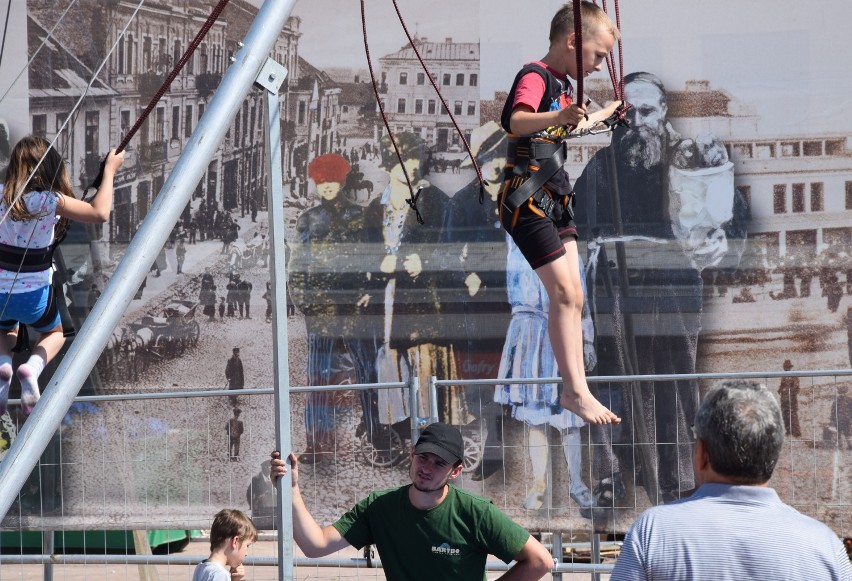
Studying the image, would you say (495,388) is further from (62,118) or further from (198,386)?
(62,118)

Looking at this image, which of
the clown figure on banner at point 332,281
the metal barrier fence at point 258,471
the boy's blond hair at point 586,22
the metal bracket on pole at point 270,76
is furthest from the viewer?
the clown figure on banner at point 332,281

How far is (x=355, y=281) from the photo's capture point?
23.9ft


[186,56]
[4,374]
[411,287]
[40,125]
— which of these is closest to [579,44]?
[186,56]

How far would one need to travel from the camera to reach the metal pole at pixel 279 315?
132 inches

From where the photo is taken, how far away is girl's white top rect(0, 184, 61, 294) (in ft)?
15.0

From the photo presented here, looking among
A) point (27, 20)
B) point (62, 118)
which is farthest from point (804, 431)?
point (27, 20)

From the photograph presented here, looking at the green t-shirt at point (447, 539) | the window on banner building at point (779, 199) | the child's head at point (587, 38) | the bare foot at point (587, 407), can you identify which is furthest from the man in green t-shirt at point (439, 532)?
the window on banner building at point (779, 199)

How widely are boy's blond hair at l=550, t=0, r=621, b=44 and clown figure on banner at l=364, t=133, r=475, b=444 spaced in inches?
123

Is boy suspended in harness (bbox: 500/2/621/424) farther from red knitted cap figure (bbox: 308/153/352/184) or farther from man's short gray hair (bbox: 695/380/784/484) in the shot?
red knitted cap figure (bbox: 308/153/352/184)

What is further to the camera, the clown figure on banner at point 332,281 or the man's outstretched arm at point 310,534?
the clown figure on banner at point 332,281

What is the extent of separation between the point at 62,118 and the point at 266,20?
472cm

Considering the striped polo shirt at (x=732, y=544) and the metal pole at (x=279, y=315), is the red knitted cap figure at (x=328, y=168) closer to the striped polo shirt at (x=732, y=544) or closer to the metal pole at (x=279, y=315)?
the metal pole at (x=279, y=315)

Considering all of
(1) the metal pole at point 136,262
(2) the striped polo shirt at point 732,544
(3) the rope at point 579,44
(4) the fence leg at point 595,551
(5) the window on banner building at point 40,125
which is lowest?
(4) the fence leg at point 595,551

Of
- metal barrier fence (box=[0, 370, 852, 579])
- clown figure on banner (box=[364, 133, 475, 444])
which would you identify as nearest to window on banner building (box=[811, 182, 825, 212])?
metal barrier fence (box=[0, 370, 852, 579])
